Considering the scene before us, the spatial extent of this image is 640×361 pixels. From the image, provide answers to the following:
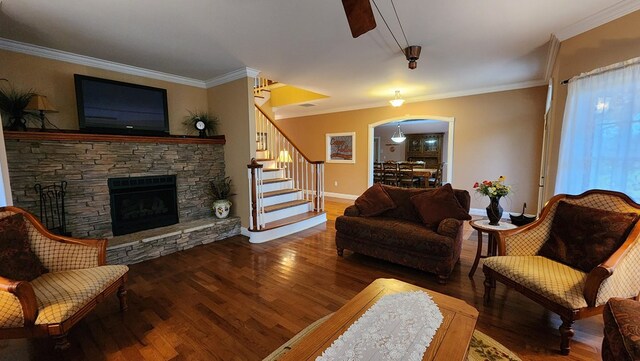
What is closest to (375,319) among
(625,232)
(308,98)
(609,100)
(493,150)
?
(625,232)

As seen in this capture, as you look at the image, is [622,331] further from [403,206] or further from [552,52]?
[552,52]

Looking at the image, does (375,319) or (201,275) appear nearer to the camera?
(375,319)

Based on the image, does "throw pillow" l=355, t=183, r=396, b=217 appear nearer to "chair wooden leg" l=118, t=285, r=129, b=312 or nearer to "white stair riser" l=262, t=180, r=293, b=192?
"white stair riser" l=262, t=180, r=293, b=192

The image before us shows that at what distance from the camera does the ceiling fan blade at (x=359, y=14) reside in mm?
1342

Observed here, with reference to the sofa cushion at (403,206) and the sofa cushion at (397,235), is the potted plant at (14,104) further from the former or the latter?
the sofa cushion at (403,206)

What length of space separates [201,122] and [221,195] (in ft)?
4.23

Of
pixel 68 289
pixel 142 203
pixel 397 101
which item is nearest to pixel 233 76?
pixel 142 203

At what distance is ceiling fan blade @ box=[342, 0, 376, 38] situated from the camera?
1.34 metres

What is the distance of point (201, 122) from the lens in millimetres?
4410

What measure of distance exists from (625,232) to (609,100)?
1245mm

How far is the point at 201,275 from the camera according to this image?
2.95 metres

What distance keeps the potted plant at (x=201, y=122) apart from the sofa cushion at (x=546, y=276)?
4.38 m

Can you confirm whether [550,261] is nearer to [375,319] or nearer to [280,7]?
[375,319]

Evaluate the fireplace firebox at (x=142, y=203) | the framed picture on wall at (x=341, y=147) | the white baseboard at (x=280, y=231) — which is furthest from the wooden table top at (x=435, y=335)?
the framed picture on wall at (x=341, y=147)
